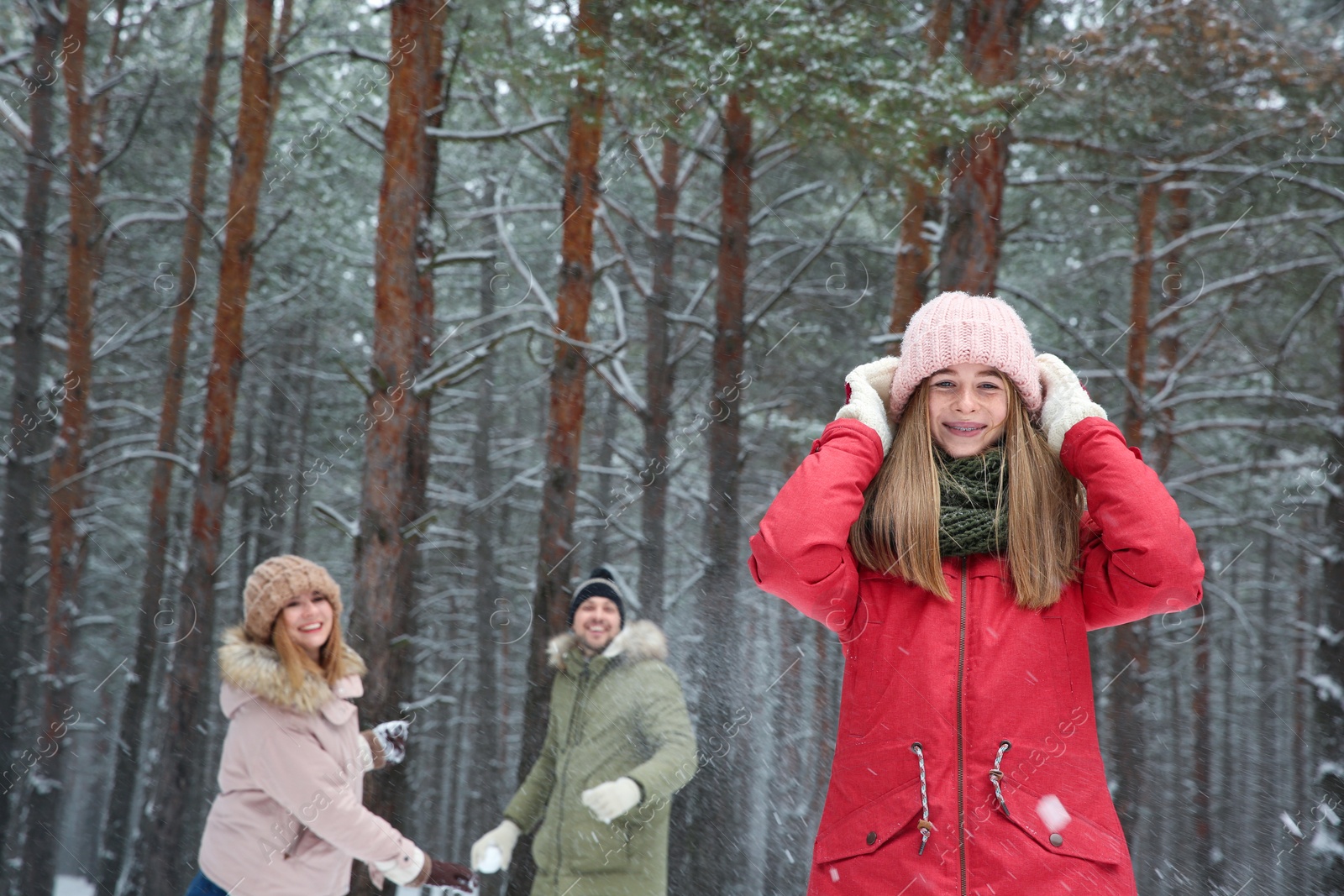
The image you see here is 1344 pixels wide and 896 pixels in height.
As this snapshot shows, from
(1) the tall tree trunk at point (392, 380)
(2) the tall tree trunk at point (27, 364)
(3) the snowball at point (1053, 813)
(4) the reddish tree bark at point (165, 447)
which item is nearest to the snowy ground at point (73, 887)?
(4) the reddish tree bark at point (165, 447)

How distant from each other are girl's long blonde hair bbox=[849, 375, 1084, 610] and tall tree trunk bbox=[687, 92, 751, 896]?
6667mm

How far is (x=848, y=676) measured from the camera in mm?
2004

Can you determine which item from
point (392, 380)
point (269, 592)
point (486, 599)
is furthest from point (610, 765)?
point (486, 599)

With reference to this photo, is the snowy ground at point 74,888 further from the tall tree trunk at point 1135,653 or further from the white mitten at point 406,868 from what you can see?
the tall tree trunk at point 1135,653

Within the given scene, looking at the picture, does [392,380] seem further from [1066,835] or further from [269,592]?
[1066,835]

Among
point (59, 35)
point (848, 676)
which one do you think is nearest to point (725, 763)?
point (848, 676)

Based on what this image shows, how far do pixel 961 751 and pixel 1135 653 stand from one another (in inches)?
371

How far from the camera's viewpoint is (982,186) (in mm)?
6488

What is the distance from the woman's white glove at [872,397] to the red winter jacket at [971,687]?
0.09m

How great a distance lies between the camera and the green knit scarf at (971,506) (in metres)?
1.92

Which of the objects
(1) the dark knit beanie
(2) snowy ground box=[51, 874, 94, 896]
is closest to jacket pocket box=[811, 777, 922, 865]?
(1) the dark knit beanie

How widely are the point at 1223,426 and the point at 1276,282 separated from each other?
5.30ft

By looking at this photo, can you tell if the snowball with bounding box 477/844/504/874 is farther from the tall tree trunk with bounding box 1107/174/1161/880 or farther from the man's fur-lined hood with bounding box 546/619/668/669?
the tall tree trunk with bounding box 1107/174/1161/880

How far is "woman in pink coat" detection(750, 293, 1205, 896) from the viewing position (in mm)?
1754
